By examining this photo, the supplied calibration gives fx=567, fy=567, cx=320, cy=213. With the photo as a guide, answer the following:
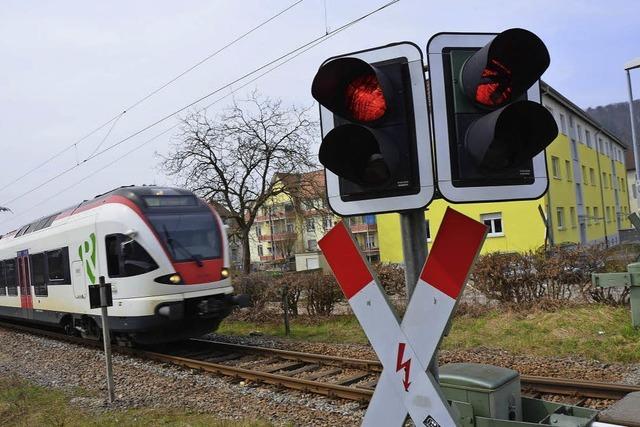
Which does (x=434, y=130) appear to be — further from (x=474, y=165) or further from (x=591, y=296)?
(x=591, y=296)

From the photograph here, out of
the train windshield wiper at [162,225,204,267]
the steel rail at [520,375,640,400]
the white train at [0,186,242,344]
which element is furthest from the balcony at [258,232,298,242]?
the steel rail at [520,375,640,400]

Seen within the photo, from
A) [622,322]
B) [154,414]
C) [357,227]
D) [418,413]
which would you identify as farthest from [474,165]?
[357,227]

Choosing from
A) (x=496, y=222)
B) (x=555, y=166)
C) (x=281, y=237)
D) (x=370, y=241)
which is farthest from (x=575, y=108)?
(x=281, y=237)

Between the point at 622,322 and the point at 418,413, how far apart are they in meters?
8.42

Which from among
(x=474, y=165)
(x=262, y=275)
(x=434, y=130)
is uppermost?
(x=434, y=130)

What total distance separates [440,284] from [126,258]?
922 cm

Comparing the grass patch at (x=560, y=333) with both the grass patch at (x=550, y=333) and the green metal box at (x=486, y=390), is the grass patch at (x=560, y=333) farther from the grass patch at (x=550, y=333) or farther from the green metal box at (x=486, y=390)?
the green metal box at (x=486, y=390)

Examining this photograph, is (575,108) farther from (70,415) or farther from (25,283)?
(70,415)

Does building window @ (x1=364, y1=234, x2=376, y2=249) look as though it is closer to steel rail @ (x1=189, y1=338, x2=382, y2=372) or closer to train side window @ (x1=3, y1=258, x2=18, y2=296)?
train side window @ (x1=3, y1=258, x2=18, y2=296)

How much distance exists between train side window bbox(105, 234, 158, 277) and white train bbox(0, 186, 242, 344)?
0.06ft

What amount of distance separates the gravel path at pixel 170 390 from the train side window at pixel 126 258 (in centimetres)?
176

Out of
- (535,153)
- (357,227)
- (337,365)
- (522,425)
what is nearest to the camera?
(535,153)

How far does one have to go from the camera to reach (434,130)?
2520 millimetres

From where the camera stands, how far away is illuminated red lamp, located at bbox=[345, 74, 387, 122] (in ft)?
8.52
